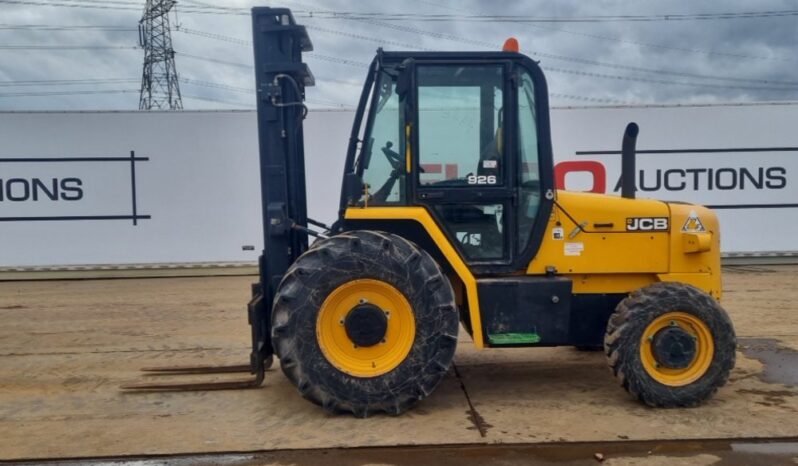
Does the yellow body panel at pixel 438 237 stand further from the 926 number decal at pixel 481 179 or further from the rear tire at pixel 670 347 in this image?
the rear tire at pixel 670 347

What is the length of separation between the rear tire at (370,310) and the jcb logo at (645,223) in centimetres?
157

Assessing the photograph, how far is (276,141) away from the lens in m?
5.11

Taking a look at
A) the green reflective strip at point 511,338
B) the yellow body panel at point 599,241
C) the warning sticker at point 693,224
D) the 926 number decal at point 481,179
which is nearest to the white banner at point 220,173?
the warning sticker at point 693,224

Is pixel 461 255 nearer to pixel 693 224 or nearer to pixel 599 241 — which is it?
pixel 599 241

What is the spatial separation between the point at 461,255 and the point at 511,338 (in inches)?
28.2

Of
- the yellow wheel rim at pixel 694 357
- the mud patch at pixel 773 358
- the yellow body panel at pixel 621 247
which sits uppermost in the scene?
the yellow body panel at pixel 621 247

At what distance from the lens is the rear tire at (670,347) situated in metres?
4.58

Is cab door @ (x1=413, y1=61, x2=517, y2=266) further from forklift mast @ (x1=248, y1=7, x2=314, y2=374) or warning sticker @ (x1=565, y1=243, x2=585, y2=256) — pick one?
forklift mast @ (x1=248, y1=7, x2=314, y2=374)

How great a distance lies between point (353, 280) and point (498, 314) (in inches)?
44.2

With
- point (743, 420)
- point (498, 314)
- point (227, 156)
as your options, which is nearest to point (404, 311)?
point (498, 314)

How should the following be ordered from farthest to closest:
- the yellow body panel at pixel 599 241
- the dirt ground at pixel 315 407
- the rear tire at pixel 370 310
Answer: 1. the yellow body panel at pixel 599 241
2. the rear tire at pixel 370 310
3. the dirt ground at pixel 315 407

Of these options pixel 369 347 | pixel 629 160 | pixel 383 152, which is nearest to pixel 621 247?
pixel 629 160

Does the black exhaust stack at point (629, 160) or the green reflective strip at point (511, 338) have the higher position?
the black exhaust stack at point (629, 160)

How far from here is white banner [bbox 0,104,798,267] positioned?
12.3m
